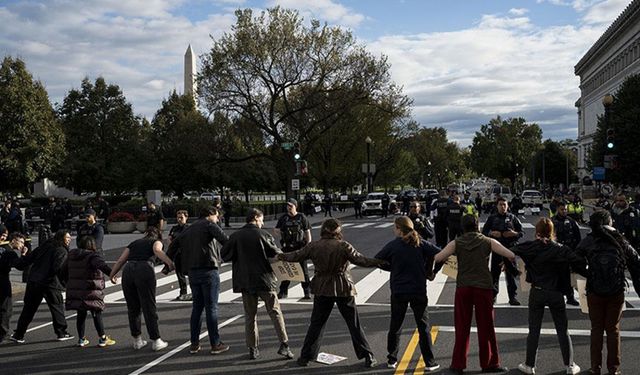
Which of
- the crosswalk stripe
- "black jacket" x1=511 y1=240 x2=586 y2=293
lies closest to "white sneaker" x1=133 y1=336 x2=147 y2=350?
the crosswalk stripe

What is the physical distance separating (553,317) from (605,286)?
0.63 meters

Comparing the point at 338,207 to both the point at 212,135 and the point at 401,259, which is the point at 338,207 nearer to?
the point at 212,135

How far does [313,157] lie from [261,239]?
49.1 metres

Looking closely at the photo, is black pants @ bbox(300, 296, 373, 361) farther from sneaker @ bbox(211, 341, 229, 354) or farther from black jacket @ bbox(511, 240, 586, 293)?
black jacket @ bbox(511, 240, 586, 293)

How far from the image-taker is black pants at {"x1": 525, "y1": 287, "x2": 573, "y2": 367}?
6.94 meters

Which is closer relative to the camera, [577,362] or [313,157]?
[577,362]

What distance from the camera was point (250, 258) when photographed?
793 cm

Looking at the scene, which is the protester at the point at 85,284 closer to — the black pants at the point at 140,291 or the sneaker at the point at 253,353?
the black pants at the point at 140,291

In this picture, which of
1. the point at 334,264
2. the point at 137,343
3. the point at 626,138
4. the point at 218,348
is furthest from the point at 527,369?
the point at 626,138

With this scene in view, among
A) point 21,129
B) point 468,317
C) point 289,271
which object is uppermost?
point 21,129

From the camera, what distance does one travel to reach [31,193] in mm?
73750

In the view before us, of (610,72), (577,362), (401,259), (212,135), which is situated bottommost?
(577,362)

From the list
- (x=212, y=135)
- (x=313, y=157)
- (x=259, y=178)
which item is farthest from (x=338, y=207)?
(x=212, y=135)

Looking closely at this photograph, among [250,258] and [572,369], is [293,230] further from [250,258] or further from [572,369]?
[572,369]
